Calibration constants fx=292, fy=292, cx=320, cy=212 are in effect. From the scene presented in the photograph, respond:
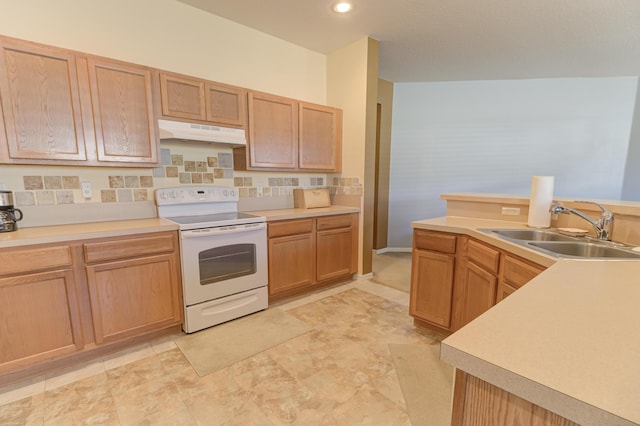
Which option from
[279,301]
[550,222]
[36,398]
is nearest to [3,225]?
[36,398]

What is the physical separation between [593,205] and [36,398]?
11.7ft

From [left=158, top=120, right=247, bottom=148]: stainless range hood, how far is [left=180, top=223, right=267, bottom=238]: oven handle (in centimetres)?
77

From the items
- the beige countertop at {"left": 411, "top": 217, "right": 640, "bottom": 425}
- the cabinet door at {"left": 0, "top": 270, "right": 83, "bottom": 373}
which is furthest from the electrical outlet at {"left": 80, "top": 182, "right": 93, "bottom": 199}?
the beige countertop at {"left": 411, "top": 217, "right": 640, "bottom": 425}

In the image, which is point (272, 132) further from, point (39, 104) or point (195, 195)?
point (39, 104)

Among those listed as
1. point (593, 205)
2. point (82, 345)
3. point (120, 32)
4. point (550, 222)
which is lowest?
point (82, 345)

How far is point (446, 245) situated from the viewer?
2193 mm

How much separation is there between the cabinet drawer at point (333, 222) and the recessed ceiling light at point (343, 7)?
1959mm

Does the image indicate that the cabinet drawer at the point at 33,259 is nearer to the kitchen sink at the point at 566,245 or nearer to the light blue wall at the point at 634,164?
the kitchen sink at the point at 566,245

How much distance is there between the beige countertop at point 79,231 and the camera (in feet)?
5.57

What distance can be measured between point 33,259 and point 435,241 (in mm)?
2632

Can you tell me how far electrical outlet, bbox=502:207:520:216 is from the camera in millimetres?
2295

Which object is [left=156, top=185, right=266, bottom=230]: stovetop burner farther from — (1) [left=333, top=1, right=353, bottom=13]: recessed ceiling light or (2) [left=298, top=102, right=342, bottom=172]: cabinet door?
(1) [left=333, top=1, right=353, bottom=13]: recessed ceiling light

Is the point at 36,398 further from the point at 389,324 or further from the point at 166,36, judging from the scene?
the point at 166,36

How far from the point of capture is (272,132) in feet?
9.93
